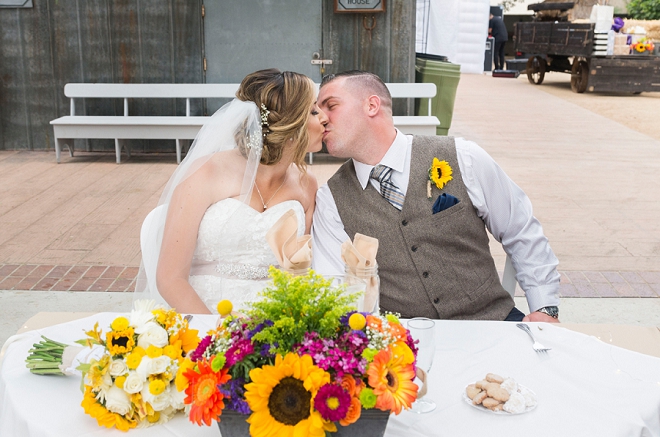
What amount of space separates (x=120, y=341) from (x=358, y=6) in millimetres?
8275

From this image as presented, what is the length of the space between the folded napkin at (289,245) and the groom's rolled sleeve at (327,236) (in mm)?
935

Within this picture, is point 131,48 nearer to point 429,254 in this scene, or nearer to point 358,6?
point 358,6

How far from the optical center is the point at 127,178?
28.5 ft

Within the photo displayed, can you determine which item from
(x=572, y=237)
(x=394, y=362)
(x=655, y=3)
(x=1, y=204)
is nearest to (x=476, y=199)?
(x=394, y=362)

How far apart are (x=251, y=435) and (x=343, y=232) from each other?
170 centimetres

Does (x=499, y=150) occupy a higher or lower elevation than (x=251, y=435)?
lower

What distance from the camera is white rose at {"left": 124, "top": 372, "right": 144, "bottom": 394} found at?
1.71 m

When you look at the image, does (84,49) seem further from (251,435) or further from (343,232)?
(251,435)

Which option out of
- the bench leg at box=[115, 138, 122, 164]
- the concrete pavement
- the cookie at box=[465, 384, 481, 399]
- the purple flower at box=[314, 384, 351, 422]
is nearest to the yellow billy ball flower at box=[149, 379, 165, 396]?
the purple flower at box=[314, 384, 351, 422]

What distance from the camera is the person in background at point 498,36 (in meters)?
25.6

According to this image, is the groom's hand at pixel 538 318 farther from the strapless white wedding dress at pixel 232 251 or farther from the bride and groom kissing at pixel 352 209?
the strapless white wedding dress at pixel 232 251

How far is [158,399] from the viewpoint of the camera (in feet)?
5.71

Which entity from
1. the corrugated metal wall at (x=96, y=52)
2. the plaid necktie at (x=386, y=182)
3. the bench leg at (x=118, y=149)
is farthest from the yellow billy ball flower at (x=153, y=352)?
the corrugated metal wall at (x=96, y=52)

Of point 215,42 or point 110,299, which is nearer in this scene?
point 110,299
